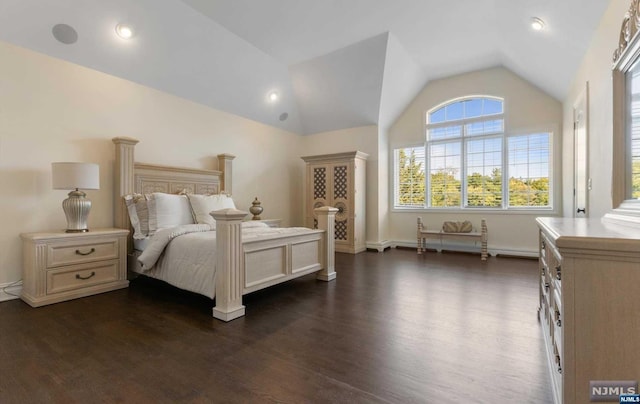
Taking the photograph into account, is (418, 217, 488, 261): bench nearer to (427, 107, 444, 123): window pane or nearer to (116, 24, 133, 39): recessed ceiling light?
(427, 107, 444, 123): window pane

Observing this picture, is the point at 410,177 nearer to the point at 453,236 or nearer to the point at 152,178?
the point at 453,236

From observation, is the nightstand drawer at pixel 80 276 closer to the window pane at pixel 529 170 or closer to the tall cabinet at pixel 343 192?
the tall cabinet at pixel 343 192

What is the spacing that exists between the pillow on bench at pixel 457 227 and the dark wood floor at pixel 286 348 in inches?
88.9

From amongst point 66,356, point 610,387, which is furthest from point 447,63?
point 66,356

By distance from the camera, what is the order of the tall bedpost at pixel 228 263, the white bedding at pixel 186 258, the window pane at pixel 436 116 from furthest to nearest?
the window pane at pixel 436 116, the white bedding at pixel 186 258, the tall bedpost at pixel 228 263

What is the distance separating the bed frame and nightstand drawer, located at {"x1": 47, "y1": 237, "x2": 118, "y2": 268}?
0.43 m

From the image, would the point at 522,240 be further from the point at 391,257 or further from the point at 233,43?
the point at 233,43

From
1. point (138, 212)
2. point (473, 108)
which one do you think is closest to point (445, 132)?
point (473, 108)

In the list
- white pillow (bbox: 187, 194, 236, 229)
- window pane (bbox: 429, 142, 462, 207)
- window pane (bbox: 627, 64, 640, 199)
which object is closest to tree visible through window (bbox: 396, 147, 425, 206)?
window pane (bbox: 429, 142, 462, 207)

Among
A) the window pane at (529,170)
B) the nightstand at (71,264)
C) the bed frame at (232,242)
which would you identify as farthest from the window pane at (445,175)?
the nightstand at (71,264)

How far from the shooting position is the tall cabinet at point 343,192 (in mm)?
5598

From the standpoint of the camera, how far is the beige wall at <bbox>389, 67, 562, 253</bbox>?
4.90m

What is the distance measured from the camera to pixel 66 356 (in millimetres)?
1838

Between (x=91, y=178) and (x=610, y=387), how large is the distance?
404 centimetres
